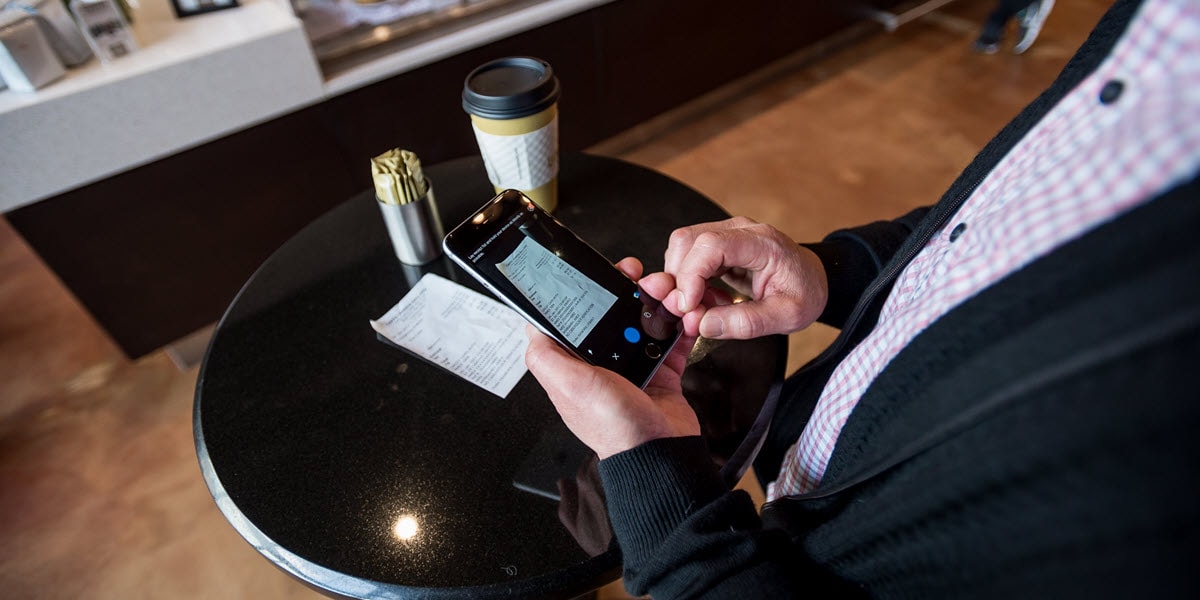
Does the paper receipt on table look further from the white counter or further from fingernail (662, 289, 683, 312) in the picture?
the white counter

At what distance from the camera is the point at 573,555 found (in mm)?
555

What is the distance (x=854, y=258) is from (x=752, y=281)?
14cm

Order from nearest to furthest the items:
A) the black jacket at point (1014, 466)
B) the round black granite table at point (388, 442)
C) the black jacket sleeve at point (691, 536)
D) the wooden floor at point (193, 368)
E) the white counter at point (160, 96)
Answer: the black jacket at point (1014, 466) → the black jacket sleeve at point (691, 536) → the round black granite table at point (388, 442) → the white counter at point (160, 96) → the wooden floor at point (193, 368)

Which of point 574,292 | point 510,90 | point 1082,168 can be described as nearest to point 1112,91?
point 1082,168

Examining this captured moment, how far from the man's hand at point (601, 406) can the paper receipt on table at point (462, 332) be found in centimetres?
13

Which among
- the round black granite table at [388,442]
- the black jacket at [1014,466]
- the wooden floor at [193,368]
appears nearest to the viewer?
the black jacket at [1014,466]

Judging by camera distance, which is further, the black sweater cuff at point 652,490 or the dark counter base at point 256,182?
the dark counter base at point 256,182

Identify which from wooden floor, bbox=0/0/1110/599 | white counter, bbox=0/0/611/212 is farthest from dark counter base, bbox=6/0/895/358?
wooden floor, bbox=0/0/1110/599

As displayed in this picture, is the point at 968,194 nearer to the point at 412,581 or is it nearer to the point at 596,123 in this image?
the point at 412,581

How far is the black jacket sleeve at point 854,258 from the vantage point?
0.72 metres

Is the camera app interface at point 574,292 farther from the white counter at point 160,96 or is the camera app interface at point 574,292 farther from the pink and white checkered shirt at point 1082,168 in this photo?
the white counter at point 160,96

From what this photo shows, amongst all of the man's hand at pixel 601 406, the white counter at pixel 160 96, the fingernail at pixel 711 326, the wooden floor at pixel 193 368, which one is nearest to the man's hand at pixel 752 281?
the fingernail at pixel 711 326

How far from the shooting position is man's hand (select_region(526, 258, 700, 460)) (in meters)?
0.53

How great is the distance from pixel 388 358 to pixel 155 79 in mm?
826
